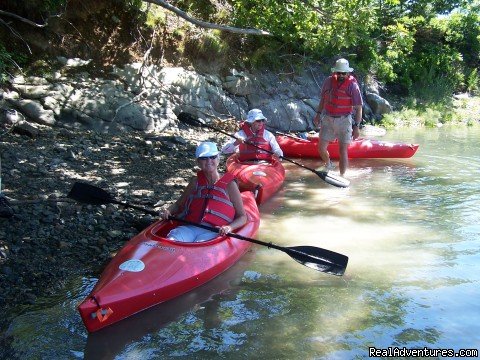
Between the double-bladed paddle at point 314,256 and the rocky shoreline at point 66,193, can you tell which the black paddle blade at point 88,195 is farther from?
the double-bladed paddle at point 314,256

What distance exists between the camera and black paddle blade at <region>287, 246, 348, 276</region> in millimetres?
3826

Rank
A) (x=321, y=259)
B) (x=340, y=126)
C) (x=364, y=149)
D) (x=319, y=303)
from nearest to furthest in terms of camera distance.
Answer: (x=319, y=303) → (x=321, y=259) → (x=340, y=126) → (x=364, y=149)

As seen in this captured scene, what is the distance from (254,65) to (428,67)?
7041 mm

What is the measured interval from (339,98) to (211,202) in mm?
3146

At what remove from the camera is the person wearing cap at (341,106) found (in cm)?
654

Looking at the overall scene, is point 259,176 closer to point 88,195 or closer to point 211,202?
point 211,202

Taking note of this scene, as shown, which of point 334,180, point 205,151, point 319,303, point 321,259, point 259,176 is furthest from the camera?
point 334,180

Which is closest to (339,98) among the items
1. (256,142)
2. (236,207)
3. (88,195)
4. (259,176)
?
(256,142)

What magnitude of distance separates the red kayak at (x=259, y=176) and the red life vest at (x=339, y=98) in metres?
0.99

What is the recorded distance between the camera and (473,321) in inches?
131

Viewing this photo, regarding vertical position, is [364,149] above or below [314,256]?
above

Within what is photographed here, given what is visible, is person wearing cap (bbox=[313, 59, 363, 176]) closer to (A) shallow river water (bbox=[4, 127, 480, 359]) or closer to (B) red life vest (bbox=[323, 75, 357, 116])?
(B) red life vest (bbox=[323, 75, 357, 116])

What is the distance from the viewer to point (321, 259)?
3.90 m

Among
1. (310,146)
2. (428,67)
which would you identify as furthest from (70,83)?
(428,67)
